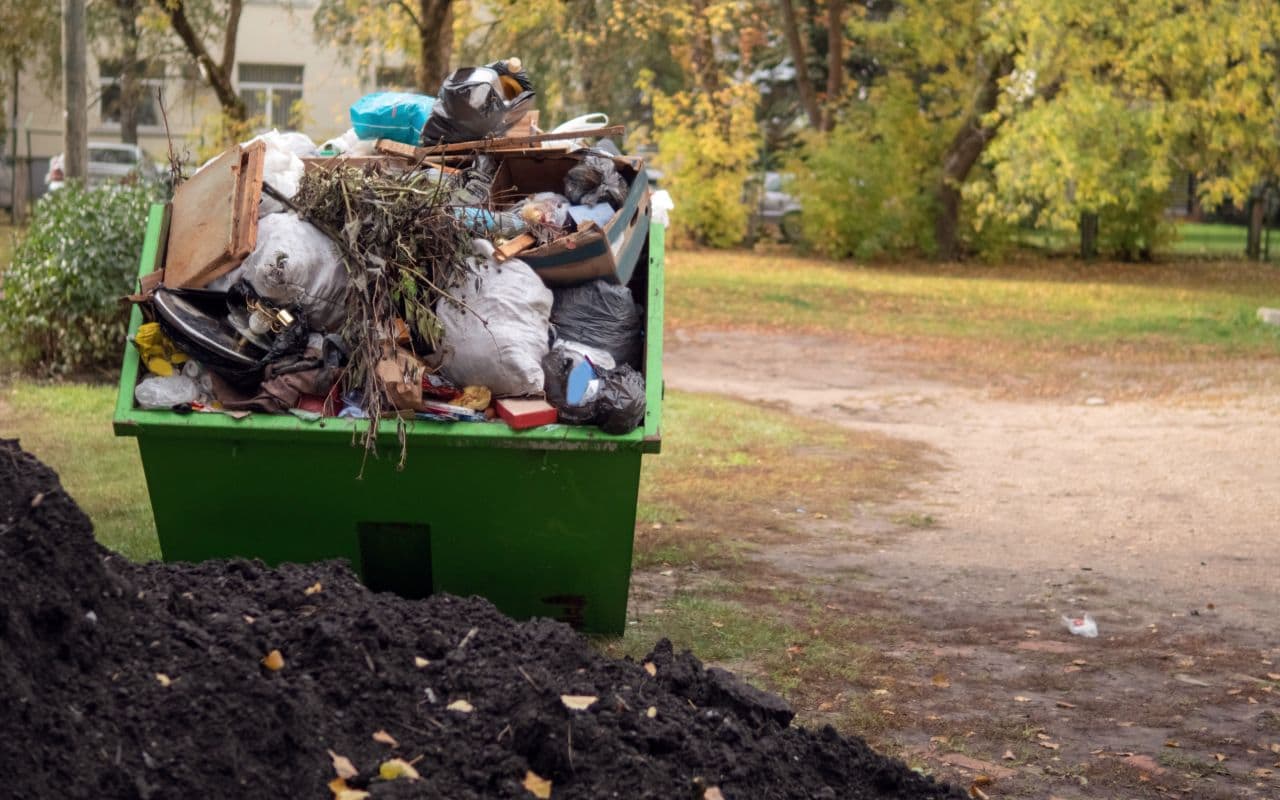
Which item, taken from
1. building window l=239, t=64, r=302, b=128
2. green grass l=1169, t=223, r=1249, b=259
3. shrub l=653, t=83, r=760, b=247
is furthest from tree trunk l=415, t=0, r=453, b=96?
building window l=239, t=64, r=302, b=128

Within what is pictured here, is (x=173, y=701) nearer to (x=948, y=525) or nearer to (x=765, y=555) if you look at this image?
(x=765, y=555)

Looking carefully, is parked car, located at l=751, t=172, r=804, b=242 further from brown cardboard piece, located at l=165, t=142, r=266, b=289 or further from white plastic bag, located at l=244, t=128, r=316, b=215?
brown cardboard piece, located at l=165, t=142, r=266, b=289

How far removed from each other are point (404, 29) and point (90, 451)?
429 inches

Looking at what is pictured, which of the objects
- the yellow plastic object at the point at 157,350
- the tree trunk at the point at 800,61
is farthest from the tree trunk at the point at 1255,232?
the yellow plastic object at the point at 157,350

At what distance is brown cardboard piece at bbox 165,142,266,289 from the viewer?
5297 millimetres

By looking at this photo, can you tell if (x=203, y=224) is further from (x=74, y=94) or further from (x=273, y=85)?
(x=273, y=85)

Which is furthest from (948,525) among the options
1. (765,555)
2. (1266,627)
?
(1266,627)

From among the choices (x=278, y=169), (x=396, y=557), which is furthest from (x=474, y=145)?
(x=396, y=557)

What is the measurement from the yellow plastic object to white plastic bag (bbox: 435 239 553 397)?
88 cm

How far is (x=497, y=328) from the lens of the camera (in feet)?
17.4

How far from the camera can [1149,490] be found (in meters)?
9.48

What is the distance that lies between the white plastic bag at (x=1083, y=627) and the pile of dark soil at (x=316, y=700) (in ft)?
8.44

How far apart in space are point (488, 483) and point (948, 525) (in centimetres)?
395

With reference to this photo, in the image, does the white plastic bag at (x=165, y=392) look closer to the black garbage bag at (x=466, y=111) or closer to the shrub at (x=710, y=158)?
the black garbage bag at (x=466, y=111)
